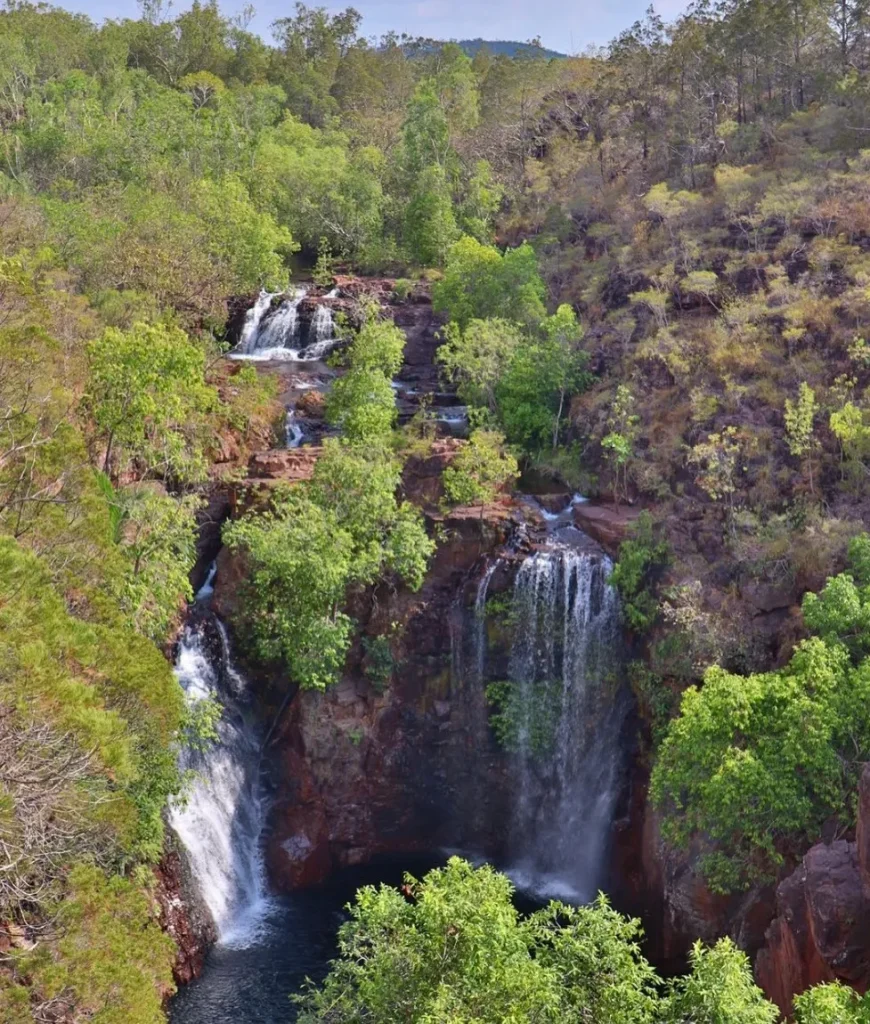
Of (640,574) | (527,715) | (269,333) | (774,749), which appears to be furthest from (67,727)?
(269,333)

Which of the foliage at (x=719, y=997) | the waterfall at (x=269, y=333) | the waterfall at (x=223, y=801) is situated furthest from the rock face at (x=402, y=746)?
the waterfall at (x=269, y=333)

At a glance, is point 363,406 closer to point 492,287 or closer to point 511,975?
point 492,287

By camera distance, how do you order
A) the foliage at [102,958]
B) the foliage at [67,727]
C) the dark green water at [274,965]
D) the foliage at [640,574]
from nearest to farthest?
the foliage at [67,727] < the foliage at [102,958] < the dark green water at [274,965] < the foliage at [640,574]

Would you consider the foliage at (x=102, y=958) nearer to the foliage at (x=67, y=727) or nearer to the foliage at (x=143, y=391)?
the foliage at (x=67, y=727)

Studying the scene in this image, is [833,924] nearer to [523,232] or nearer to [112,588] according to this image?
[112,588]

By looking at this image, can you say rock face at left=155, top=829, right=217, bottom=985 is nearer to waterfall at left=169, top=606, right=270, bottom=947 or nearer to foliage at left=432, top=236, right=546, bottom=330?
waterfall at left=169, top=606, right=270, bottom=947
